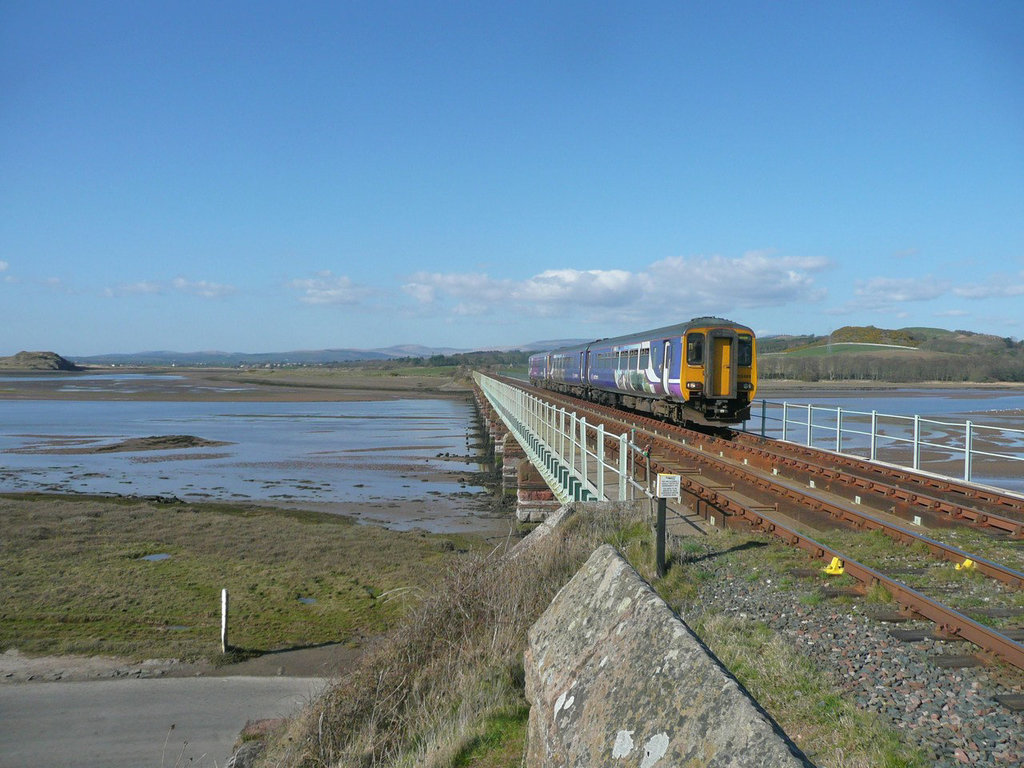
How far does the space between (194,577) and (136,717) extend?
18.6 feet

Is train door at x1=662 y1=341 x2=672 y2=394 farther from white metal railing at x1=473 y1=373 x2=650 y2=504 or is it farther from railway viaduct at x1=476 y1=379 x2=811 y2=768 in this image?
railway viaduct at x1=476 y1=379 x2=811 y2=768

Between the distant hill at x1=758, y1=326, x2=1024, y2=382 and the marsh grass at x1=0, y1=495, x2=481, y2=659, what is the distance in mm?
72656

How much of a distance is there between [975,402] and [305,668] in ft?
201

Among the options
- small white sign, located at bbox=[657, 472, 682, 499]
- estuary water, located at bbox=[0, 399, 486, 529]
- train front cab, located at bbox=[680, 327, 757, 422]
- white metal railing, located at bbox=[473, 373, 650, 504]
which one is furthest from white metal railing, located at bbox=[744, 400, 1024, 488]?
estuary water, located at bbox=[0, 399, 486, 529]

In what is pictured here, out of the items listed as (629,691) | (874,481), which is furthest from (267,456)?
(629,691)

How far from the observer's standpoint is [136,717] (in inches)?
394

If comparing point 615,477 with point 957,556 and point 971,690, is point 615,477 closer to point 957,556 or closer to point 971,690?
point 957,556

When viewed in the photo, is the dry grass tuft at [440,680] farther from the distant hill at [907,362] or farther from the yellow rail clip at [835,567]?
the distant hill at [907,362]

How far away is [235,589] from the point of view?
48.7ft

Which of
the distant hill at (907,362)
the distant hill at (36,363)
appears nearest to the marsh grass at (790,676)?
the distant hill at (907,362)

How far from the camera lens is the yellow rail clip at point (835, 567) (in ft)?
24.2

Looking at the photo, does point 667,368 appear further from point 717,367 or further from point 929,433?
point 929,433

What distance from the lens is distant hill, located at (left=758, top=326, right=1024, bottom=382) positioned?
8881 centimetres

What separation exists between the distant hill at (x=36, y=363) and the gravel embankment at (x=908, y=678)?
7366 inches
